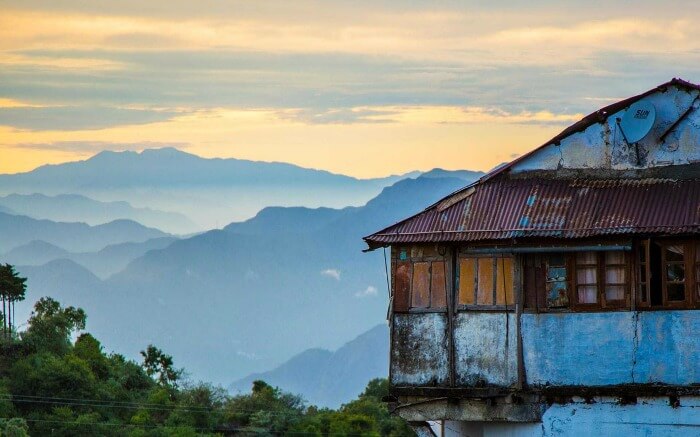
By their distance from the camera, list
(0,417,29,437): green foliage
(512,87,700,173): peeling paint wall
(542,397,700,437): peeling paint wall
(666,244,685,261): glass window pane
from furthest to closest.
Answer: (0,417,29,437): green foliage, (512,87,700,173): peeling paint wall, (666,244,685,261): glass window pane, (542,397,700,437): peeling paint wall

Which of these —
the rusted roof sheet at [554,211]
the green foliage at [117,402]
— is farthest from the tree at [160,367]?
the rusted roof sheet at [554,211]

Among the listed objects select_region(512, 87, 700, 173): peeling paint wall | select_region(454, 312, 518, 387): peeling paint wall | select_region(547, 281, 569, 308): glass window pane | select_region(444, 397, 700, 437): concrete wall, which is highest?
select_region(512, 87, 700, 173): peeling paint wall

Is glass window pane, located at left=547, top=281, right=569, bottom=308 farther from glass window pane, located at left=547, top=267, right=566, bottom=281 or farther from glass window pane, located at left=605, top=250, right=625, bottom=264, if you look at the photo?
glass window pane, located at left=605, top=250, right=625, bottom=264

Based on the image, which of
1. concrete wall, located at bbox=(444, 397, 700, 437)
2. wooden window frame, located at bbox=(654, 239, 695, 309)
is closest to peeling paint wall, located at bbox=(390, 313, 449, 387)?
concrete wall, located at bbox=(444, 397, 700, 437)

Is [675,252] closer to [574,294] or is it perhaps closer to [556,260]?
[574,294]

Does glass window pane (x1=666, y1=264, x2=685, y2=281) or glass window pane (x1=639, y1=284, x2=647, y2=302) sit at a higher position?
glass window pane (x1=666, y1=264, x2=685, y2=281)

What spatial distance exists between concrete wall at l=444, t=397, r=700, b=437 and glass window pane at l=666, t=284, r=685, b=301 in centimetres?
146

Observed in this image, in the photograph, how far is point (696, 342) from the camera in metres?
22.0

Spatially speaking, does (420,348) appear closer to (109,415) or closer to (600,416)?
(600,416)

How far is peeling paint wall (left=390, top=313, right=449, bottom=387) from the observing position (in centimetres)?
2277

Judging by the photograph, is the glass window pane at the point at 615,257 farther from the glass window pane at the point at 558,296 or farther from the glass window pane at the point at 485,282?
the glass window pane at the point at 485,282

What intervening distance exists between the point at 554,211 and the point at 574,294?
1.44 meters

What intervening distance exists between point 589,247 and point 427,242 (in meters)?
2.44

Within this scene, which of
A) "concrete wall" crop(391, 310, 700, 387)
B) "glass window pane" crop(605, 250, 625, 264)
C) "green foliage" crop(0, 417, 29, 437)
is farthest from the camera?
"green foliage" crop(0, 417, 29, 437)
